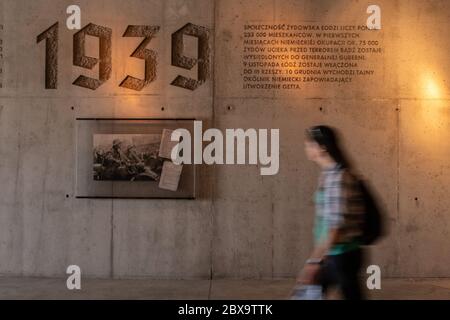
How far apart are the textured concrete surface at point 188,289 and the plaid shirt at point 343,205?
2.61 m

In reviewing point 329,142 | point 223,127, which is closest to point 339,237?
point 329,142

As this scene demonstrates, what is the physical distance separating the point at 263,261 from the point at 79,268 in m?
2.25

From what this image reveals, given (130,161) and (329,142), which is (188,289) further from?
(329,142)

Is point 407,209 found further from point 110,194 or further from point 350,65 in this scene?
point 110,194

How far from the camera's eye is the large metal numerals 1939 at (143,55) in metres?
7.35

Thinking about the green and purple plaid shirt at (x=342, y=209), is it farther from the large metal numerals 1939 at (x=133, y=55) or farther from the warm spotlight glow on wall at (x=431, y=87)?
the warm spotlight glow on wall at (x=431, y=87)

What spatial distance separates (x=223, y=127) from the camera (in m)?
7.34

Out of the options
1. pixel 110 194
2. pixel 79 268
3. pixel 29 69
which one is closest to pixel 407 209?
pixel 110 194

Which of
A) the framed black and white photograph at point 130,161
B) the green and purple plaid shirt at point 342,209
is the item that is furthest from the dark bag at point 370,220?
the framed black and white photograph at point 130,161

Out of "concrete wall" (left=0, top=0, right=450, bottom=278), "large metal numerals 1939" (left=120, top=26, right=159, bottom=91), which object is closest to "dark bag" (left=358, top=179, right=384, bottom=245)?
"concrete wall" (left=0, top=0, right=450, bottom=278)

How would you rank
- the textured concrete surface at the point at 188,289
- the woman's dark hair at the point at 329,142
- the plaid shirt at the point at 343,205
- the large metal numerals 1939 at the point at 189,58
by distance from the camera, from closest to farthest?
the plaid shirt at the point at 343,205 → the woman's dark hair at the point at 329,142 → the textured concrete surface at the point at 188,289 → the large metal numerals 1939 at the point at 189,58

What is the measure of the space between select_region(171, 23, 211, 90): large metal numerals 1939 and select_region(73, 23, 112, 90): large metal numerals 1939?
81 centimetres

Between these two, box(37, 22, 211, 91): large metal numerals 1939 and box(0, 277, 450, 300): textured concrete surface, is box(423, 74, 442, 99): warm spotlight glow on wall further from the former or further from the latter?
box(37, 22, 211, 91): large metal numerals 1939

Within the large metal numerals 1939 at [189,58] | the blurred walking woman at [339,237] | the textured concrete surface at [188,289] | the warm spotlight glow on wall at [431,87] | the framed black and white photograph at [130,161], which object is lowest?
the textured concrete surface at [188,289]
